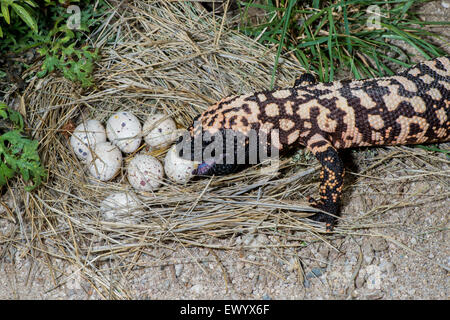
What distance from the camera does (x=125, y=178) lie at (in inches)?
81.3

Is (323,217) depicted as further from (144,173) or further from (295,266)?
(144,173)

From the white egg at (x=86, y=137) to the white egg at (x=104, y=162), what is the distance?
1.6 inches

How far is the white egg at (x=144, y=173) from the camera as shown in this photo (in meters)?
1.96

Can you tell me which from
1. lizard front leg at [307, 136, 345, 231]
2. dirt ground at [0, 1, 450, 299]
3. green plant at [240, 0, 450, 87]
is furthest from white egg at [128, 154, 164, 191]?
green plant at [240, 0, 450, 87]

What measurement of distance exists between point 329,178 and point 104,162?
103cm

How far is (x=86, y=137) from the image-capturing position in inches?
80.8

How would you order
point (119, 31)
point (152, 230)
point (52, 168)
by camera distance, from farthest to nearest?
point (119, 31)
point (52, 168)
point (152, 230)

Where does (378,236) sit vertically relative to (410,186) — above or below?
below

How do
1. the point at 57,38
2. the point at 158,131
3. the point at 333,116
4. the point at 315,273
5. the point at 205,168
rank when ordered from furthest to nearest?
the point at 57,38 → the point at 158,131 → the point at 205,168 → the point at 333,116 → the point at 315,273

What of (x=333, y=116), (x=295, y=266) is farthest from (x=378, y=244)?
(x=333, y=116)

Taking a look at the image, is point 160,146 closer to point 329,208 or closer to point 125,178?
point 125,178

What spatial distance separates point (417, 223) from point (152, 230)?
118 cm

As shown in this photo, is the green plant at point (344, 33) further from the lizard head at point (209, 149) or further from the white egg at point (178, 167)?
the white egg at point (178, 167)

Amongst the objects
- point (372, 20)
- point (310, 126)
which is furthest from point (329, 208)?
point (372, 20)
